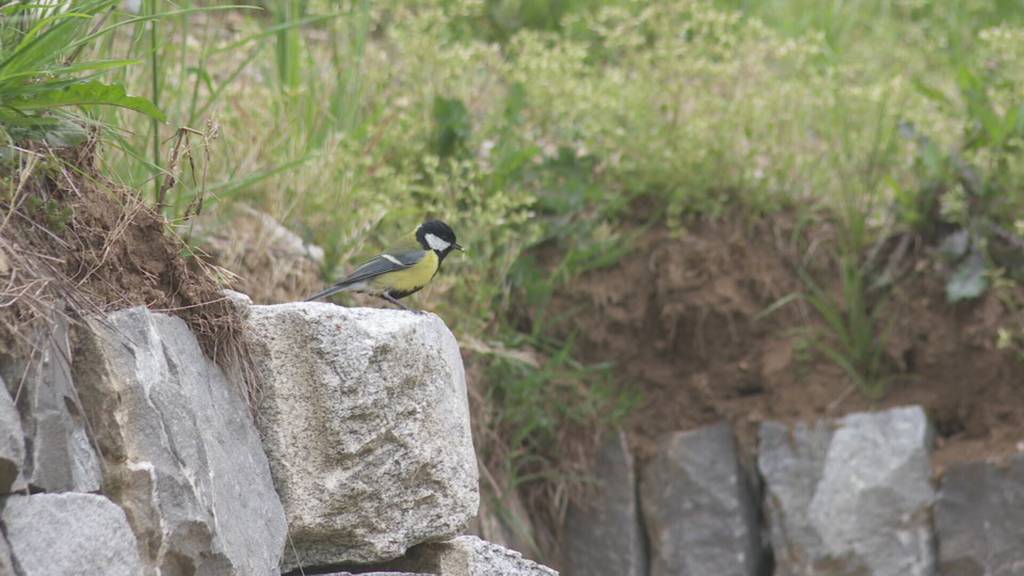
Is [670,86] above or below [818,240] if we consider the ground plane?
above

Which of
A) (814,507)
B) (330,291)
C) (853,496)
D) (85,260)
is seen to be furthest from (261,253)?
(853,496)

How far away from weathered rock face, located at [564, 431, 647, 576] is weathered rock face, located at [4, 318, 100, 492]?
2.92 metres

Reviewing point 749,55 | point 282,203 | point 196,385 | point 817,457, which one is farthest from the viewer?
point 749,55

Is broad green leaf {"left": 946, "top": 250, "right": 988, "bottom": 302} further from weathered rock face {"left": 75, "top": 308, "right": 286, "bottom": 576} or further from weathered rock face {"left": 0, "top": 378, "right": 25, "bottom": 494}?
weathered rock face {"left": 0, "top": 378, "right": 25, "bottom": 494}

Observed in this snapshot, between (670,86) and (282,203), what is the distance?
195 cm

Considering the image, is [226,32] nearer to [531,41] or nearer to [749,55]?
[531,41]

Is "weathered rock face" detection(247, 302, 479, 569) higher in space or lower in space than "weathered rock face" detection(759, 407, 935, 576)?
higher

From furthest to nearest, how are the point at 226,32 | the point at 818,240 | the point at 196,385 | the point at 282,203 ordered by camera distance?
the point at 226,32, the point at 818,240, the point at 282,203, the point at 196,385

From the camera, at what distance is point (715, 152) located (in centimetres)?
529

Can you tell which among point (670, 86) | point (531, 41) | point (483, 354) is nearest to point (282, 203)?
point (483, 354)

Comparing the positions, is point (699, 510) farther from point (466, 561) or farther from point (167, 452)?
point (167, 452)

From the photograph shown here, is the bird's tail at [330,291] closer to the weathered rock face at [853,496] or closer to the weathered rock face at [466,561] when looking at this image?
the weathered rock face at [466,561]

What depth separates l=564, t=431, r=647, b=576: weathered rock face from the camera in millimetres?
4922

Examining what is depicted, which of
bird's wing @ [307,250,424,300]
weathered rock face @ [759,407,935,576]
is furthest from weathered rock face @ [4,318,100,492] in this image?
weathered rock face @ [759,407,935,576]
